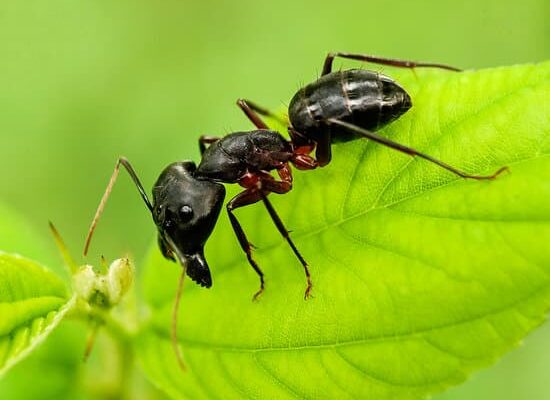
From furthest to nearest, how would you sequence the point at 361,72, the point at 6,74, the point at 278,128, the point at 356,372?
the point at 6,74
the point at 278,128
the point at 361,72
the point at 356,372

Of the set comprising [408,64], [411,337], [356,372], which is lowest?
[356,372]

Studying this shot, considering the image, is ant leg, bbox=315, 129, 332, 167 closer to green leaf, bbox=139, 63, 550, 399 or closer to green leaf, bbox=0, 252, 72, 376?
green leaf, bbox=139, 63, 550, 399

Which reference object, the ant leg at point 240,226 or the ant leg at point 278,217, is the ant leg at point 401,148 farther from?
the ant leg at point 240,226

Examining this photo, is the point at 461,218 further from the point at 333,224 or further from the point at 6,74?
the point at 6,74

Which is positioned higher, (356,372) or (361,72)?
(361,72)

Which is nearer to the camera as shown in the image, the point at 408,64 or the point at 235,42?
the point at 408,64

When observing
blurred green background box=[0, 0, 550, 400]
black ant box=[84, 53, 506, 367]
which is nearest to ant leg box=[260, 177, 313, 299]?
black ant box=[84, 53, 506, 367]

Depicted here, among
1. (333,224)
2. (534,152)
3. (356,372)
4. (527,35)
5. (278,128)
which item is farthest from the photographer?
(527,35)

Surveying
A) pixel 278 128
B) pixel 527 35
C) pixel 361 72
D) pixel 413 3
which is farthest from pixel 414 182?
pixel 413 3
